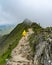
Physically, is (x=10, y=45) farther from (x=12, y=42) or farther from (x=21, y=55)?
(x=21, y=55)

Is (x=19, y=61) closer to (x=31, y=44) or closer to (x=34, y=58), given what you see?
(x=34, y=58)

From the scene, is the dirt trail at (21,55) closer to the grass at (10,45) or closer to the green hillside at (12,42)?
the grass at (10,45)

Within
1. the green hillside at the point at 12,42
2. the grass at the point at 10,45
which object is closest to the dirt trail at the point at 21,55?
the grass at the point at 10,45

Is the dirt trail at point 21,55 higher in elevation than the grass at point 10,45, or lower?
lower

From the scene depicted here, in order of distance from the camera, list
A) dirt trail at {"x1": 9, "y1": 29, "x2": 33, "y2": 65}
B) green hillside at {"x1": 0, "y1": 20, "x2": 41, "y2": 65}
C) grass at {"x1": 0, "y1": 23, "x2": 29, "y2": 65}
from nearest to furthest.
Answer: dirt trail at {"x1": 9, "y1": 29, "x2": 33, "y2": 65}
grass at {"x1": 0, "y1": 23, "x2": 29, "y2": 65}
green hillside at {"x1": 0, "y1": 20, "x2": 41, "y2": 65}

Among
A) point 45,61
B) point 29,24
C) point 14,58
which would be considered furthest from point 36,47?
point 29,24

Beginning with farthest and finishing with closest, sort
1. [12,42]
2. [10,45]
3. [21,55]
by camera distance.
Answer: [12,42] < [10,45] < [21,55]

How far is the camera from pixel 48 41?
62844 millimetres

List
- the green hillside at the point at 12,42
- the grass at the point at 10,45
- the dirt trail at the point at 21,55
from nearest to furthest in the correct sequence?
the dirt trail at the point at 21,55
the grass at the point at 10,45
the green hillside at the point at 12,42

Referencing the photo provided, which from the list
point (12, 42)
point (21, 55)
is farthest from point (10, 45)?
point (21, 55)

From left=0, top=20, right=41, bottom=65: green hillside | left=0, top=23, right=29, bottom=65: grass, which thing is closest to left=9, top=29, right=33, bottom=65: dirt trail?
left=0, top=23, right=29, bottom=65: grass

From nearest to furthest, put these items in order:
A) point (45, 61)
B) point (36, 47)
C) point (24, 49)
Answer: point (45, 61), point (36, 47), point (24, 49)

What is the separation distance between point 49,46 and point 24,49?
56.9 feet

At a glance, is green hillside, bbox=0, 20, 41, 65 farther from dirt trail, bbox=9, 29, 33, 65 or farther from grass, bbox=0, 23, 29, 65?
dirt trail, bbox=9, 29, 33, 65
